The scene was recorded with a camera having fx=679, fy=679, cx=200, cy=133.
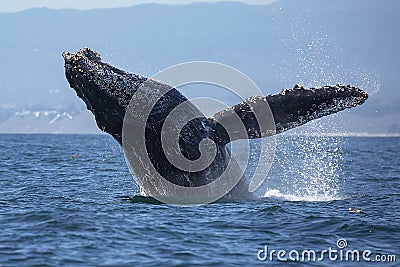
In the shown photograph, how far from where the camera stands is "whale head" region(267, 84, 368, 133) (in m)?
10.9

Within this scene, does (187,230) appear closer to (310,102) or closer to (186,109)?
(186,109)

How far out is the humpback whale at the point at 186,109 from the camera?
10891 millimetres

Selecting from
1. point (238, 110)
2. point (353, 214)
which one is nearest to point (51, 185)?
point (238, 110)

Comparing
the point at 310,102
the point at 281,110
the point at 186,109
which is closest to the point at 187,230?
the point at 186,109

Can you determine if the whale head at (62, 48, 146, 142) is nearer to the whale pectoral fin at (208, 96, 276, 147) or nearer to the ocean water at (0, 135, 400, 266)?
the whale pectoral fin at (208, 96, 276, 147)

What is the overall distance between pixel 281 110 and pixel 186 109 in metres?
1.59

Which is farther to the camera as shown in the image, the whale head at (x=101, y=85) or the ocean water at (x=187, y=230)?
the whale head at (x=101, y=85)

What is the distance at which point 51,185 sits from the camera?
15961 mm

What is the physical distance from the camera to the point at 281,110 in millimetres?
11086

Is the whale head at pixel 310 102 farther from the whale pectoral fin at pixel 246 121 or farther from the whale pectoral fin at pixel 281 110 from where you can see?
the whale pectoral fin at pixel 246 121

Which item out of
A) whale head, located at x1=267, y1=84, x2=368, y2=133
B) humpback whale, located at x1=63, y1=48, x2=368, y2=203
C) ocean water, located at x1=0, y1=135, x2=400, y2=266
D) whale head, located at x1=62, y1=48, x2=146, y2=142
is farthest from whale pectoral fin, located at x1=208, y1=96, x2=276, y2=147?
whale head, located at x1=62, y1=48, x2=146, y2=142

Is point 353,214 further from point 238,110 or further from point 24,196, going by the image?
point 24,196

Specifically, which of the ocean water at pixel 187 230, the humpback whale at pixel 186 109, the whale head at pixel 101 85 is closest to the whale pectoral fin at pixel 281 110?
the humpback whale at pixel 186 109

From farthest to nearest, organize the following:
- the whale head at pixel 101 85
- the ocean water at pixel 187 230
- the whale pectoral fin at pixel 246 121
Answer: the whale pectoral fin at pixel 246 121, the whale head at pixel 101 85, the ocean water at pixel 187 230
